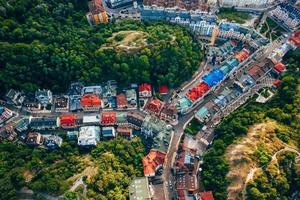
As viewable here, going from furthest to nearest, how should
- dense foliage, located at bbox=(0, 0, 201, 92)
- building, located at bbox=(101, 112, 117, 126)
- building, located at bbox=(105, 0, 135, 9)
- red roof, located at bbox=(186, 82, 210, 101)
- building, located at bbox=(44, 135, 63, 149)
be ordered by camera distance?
building, located at bbox=(105, 0, 135, 9), red roof, located at bbox=(186, 82, 210, 101), building, located at bbox=(101, 112, 117, 126), dense foliage, located at bbox=(0, 0, 201, 92), building, located at bbox=(44, 135, 63, 149)

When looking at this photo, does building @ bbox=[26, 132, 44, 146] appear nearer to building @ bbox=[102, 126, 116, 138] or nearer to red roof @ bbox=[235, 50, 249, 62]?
building @ bbox=[102, 126, 116, 138]

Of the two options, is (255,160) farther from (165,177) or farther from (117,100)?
(117,100)

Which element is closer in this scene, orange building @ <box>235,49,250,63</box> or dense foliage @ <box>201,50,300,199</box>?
dense foliage @ <box>201,50,300,199</box>

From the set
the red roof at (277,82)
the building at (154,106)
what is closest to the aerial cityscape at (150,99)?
the red roof at (277,82)

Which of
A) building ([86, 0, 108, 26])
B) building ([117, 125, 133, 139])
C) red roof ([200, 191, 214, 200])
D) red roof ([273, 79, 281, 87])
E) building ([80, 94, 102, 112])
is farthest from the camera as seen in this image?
building ([86, 0, 108, 26])

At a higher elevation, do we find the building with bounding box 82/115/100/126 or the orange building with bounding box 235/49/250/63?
the orange building with bounding box 235/49/250/63

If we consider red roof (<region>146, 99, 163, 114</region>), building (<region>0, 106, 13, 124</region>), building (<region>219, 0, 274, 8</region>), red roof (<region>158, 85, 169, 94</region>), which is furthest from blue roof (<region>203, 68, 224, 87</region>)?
building (<region>0, 106, 13, 124</region>)

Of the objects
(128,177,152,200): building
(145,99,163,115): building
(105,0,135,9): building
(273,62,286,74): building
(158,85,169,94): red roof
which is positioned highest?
(105,0,135,9): building

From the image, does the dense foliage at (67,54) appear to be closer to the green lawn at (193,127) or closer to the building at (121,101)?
the building at (121,101)
